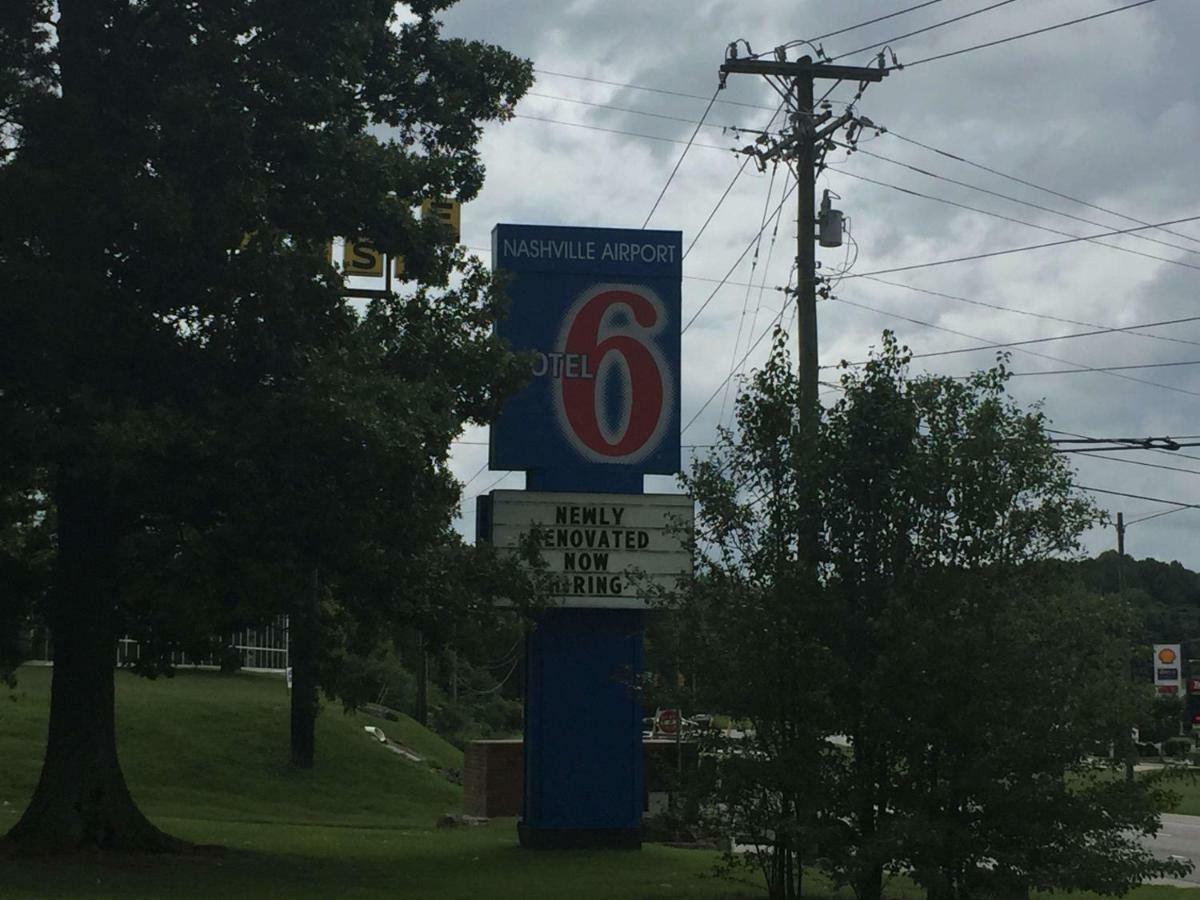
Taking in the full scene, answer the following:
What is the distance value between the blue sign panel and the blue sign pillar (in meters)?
0.01

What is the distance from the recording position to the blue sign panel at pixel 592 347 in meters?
21.4

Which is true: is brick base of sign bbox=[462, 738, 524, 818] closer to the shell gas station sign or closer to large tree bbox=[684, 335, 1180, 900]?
large tree bbox=[684, 335, 1180, 900]

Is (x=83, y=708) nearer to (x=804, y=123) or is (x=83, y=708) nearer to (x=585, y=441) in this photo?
(x=585, y=441)

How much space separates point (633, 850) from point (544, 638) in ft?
9.43

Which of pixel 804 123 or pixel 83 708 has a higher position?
pixel 804 123

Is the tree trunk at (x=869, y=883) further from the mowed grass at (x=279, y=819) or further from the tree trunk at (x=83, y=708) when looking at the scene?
the tree trunk at (x=83, y=708)

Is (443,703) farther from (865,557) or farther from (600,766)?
(865,557)

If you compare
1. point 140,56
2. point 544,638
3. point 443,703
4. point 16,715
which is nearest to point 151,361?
point 140,56

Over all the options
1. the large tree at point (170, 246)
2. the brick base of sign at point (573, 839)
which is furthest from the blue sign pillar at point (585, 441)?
the large tree at point (170, 246)

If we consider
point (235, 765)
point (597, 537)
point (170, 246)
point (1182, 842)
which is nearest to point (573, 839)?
point (597, 537)

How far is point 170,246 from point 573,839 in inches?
354

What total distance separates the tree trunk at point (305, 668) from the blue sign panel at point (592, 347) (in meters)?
3.32

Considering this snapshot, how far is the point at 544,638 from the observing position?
21.3 metres

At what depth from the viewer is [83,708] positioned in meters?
18.6
